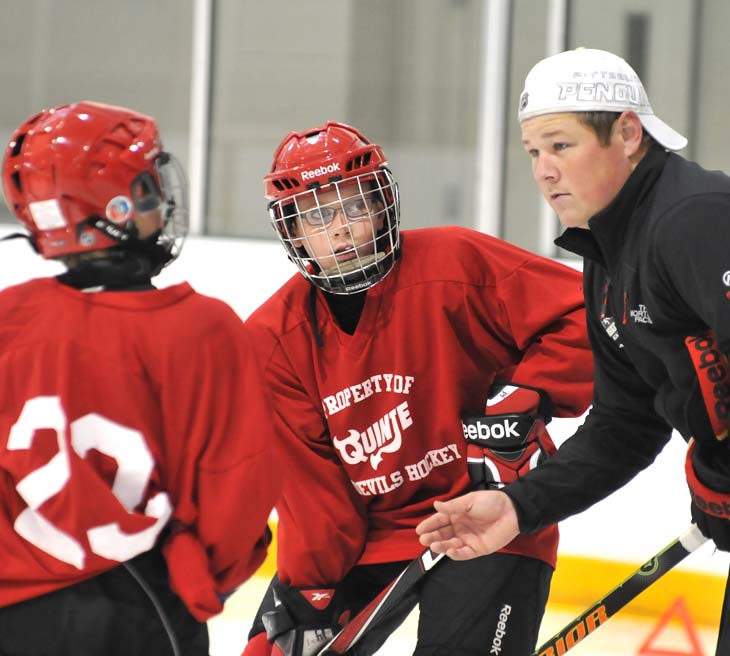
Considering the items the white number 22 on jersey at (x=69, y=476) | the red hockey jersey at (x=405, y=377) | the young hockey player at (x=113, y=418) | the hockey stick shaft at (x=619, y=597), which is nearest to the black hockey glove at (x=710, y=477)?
the hockey stick shaft at (x=619, y=597)

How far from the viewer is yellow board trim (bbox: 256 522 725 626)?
3.09 metres

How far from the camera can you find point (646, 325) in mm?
1574

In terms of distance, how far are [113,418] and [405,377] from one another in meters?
0.78

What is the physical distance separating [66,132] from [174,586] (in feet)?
1.65

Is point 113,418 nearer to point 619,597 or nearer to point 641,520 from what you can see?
point 619,597

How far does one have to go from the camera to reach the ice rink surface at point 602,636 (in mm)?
2896

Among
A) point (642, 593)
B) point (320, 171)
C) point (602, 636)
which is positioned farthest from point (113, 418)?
point (642, 593)

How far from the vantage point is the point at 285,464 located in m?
2.07

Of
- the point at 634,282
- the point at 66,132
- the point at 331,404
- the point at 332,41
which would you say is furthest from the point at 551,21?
the point at 66,132

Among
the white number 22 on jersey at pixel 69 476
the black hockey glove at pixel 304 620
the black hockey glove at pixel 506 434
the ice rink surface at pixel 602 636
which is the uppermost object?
the white number 22 on jersey at pixel 69 476

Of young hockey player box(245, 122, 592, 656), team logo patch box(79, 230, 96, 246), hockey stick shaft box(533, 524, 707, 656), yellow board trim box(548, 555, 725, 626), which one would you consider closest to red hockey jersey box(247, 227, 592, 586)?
young hockey player box(245, 122, 592, 656)

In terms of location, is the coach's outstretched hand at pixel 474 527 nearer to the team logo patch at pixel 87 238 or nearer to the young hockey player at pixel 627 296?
the young hockey player at pixel 627 296

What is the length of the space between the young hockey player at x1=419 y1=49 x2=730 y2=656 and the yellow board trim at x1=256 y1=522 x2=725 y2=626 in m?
1.25

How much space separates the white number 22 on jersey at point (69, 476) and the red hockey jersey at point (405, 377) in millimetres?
715
